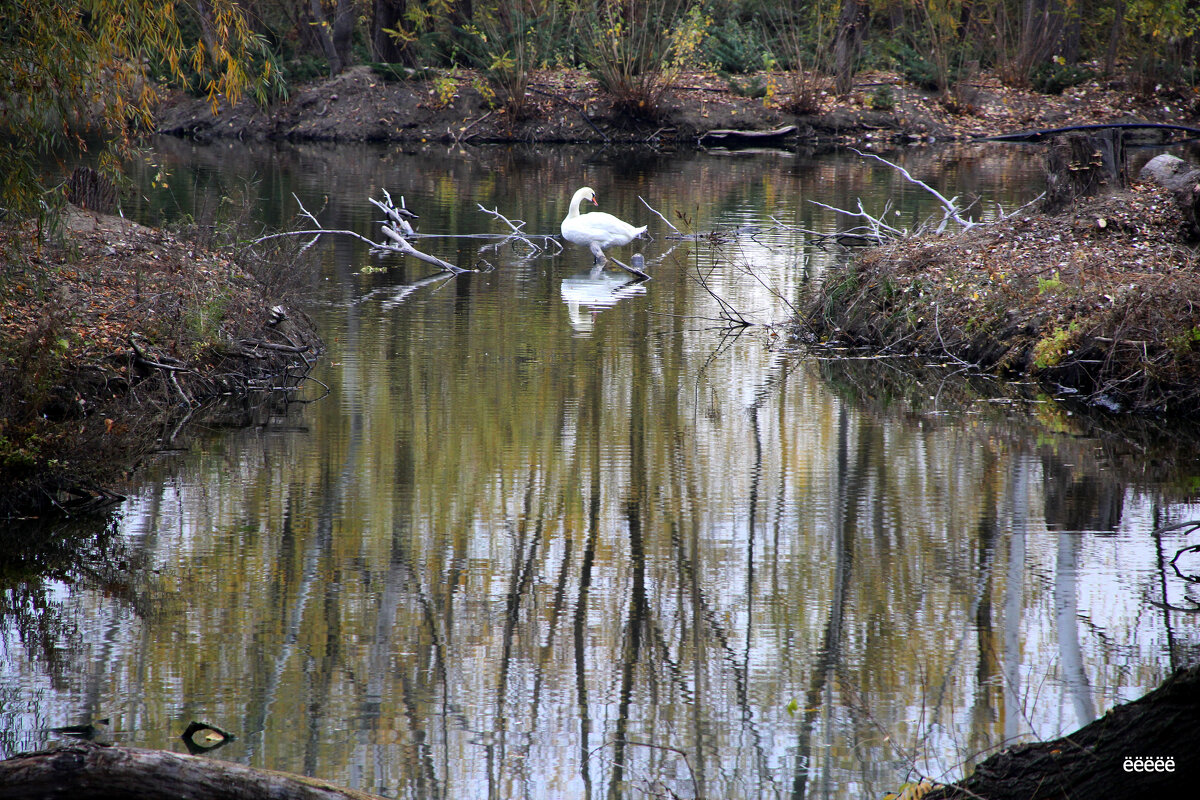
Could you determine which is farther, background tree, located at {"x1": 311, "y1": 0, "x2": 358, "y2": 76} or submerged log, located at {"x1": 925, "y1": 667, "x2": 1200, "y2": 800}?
background tree, located at {"x1": 311, "y1": 0, "x2": 358, "y2": 76}

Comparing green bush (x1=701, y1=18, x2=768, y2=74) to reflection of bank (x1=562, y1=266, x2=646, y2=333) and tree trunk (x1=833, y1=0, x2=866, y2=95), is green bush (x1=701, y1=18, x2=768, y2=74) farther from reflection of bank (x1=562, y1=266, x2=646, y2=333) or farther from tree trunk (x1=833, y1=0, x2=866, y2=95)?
reflection of bank (x1=562, y1=266, x2=646, y2=333)

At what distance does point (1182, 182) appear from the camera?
11836 millimetres

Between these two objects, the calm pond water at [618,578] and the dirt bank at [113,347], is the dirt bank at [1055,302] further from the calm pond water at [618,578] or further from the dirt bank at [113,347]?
the dirt bank at [113,347]

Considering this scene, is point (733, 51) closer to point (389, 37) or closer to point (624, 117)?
point (624, 117)

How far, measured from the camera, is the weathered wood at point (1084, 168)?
12.3m

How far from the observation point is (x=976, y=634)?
555 centimetres

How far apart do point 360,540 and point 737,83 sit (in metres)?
32.9

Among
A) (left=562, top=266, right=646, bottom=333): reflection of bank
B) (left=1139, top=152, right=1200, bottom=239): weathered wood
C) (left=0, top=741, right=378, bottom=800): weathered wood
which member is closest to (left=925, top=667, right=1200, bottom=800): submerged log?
(left=0, top=741, right=378, bottom=800): weathered wood

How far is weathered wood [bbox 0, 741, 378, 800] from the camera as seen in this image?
10.1 ft

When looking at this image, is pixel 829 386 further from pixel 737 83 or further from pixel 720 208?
pixel 737 83

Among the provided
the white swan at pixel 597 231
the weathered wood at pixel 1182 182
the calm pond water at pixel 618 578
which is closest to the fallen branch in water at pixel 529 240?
the white swan at pixel 597 231

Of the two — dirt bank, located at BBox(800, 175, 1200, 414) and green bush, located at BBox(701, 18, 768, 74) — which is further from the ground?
green bush, located at BBox(701, 18, 768, 74)

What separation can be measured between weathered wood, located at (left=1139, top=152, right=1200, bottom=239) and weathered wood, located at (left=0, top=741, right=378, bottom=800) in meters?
10.5

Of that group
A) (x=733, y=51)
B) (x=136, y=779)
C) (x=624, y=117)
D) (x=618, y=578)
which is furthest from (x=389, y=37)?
(x=136, y=779)
